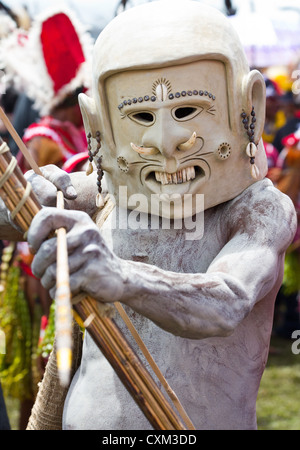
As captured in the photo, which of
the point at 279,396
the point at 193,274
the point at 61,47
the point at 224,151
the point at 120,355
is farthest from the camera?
the point at 279,396

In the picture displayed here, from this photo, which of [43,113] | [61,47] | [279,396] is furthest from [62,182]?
[279,396]

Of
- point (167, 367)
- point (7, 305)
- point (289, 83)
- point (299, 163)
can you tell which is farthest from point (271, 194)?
point (289, 83)

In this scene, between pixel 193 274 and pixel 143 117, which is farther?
pixel 143 117

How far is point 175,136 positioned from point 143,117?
5.5 inches

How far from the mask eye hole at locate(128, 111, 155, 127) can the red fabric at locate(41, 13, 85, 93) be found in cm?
266

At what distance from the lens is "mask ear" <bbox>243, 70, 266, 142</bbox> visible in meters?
2.36

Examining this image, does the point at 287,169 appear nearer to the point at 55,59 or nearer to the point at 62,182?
the point at 55,59

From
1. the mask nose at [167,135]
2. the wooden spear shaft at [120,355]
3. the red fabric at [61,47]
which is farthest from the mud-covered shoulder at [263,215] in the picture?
the red fabric at [61,47]

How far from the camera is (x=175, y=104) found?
89.9 inches

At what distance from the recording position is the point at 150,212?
96.6 inches

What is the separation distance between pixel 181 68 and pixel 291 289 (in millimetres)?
4658

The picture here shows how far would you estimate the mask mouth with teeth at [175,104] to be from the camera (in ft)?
7.48
